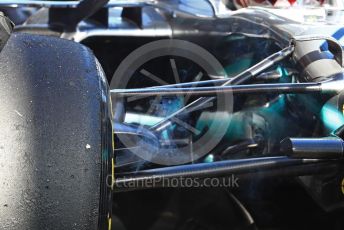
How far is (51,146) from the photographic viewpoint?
0.94 m

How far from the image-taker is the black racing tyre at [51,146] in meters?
0.91

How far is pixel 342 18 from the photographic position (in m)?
2.34

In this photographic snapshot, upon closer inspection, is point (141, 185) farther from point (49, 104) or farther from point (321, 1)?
point (321, 1)

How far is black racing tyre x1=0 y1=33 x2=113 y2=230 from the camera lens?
907mm

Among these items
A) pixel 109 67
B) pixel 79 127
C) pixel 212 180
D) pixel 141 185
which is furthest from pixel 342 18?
pixel 79 127

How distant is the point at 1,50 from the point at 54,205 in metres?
0.33

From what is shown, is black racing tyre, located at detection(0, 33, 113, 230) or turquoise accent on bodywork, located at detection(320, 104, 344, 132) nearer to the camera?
black racing tyre, located at detection(0, 33, 113, 230)

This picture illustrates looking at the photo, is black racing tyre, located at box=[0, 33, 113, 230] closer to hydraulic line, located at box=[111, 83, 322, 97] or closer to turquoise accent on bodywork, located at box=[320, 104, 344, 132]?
hydraulic line, located at box=[111, 83, 322, 97]

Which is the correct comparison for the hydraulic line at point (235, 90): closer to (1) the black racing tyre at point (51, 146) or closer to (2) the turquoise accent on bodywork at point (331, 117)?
(2) the turquoise accent on bodywork at point (331, 117)

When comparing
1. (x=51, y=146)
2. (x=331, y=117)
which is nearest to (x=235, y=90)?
(x=331, y=117)

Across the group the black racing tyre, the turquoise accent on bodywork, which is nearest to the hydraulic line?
the turquoise accent on bodywork

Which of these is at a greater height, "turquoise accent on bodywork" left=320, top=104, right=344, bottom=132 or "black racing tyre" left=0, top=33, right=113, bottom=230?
"black racing tyre" left=0, top=33, right=113, bottom=230

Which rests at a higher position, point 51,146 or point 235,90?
point 51,146

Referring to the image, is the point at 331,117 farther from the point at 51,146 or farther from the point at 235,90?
the point at 51,146
